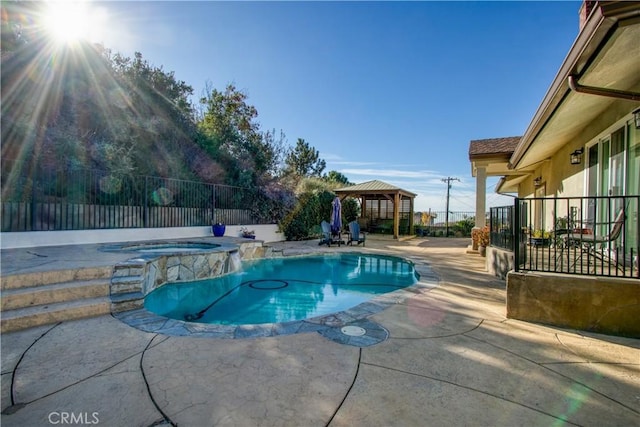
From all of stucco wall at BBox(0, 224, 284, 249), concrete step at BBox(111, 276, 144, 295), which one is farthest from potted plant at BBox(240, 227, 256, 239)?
concrete step at BBox(111, 276, 144, 295)

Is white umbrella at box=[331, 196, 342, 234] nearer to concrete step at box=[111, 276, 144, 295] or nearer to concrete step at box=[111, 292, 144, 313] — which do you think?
concrete step at box=[111, 276, 144, 295]

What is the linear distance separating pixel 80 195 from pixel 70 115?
13.2 ft

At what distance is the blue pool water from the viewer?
518cm

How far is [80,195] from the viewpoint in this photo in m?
8.70

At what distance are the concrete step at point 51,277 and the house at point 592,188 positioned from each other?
20.0 ft

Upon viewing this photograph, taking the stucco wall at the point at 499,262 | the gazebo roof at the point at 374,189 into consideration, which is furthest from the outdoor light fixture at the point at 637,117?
the gazebo roof at the point at 374,189

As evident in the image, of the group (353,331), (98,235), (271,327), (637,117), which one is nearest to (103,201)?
(98,235)

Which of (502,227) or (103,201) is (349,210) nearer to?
(502,227)

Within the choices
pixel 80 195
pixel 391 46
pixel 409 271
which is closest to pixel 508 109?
pixel 391 46

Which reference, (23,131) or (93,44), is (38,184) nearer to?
(23,131)

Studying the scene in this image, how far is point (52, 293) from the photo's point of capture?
3.94m

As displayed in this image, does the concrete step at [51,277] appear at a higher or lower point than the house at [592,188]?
lower

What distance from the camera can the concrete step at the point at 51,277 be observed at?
3.96m

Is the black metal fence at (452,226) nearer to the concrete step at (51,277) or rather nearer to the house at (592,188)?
the house at (592,188)
